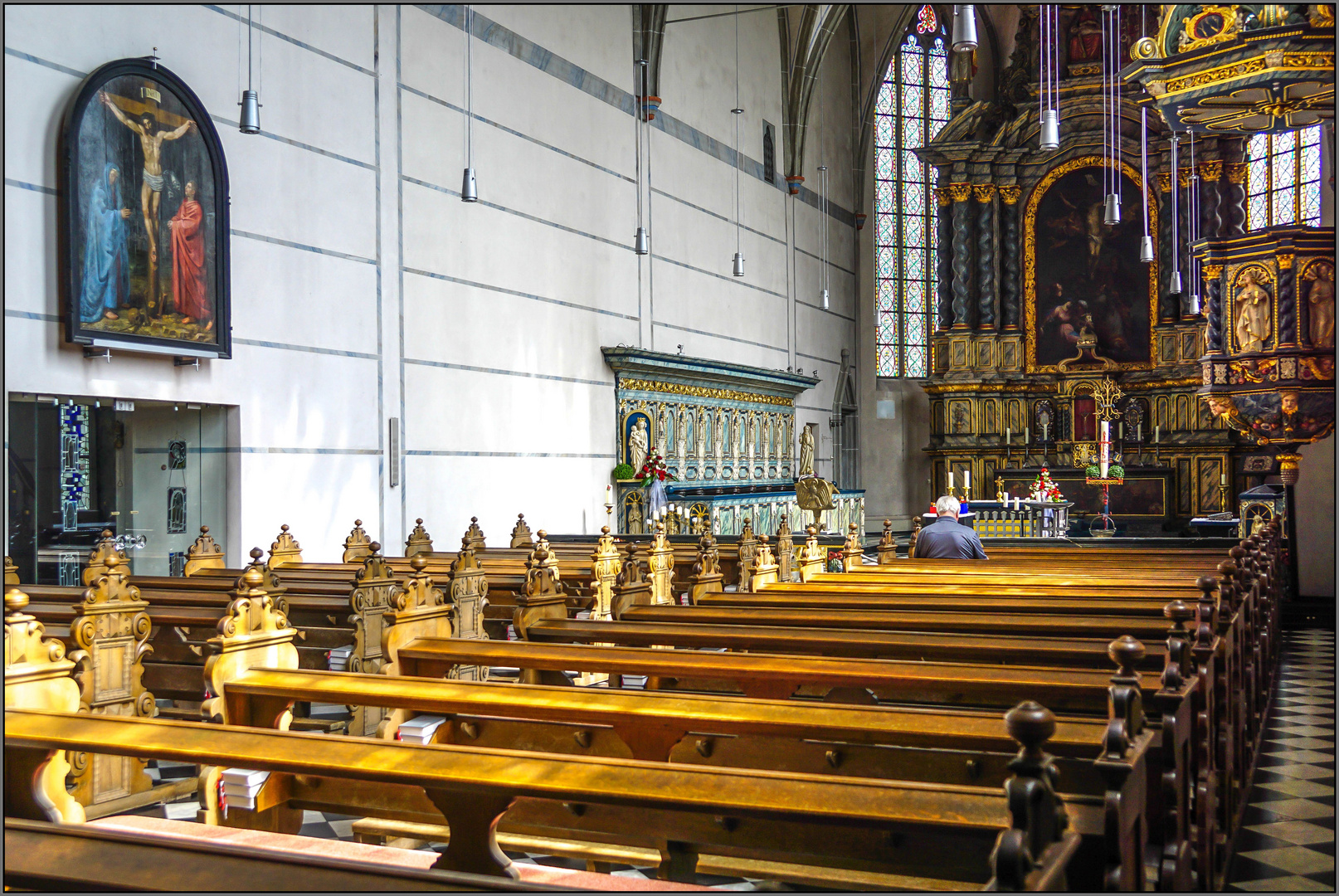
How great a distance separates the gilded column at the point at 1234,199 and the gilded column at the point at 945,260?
5168 millimetres

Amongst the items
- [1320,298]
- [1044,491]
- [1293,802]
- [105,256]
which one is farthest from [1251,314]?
[105,256]

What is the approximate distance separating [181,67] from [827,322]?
1597cm

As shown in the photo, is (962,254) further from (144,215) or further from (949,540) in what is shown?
(144,215)

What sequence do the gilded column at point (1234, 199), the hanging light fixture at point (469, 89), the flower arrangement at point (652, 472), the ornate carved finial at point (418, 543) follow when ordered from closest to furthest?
the ornate carved finial at point (418, 543) < the hanging light fixture at point (469, 89) < the flower arrangement at point (652, 472) < the gilded column at point (1234, 199)

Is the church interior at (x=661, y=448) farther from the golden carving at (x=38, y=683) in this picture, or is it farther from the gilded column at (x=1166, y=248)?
the gilded column at (x=1166, y=248)

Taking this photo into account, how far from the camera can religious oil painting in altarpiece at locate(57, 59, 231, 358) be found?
311 inches

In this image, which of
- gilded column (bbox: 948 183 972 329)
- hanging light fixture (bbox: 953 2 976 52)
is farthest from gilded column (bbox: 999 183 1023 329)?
hanging light fixture (bbox: 953 2 976 52)

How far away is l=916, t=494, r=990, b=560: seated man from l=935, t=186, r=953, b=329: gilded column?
558 inches

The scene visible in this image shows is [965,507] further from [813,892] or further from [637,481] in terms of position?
[813,892]

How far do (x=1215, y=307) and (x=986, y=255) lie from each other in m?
11.0

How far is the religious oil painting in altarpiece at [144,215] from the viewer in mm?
7887

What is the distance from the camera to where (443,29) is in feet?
39.2

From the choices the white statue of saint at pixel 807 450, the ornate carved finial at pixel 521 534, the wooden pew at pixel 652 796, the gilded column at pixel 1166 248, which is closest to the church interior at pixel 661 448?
the wooden pew at pixel 652 796

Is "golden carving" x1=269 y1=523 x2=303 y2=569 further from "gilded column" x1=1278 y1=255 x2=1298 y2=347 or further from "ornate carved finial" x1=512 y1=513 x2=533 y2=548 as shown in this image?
"gilded column" x1=1278 y1=255 x2=1298 y2=347
